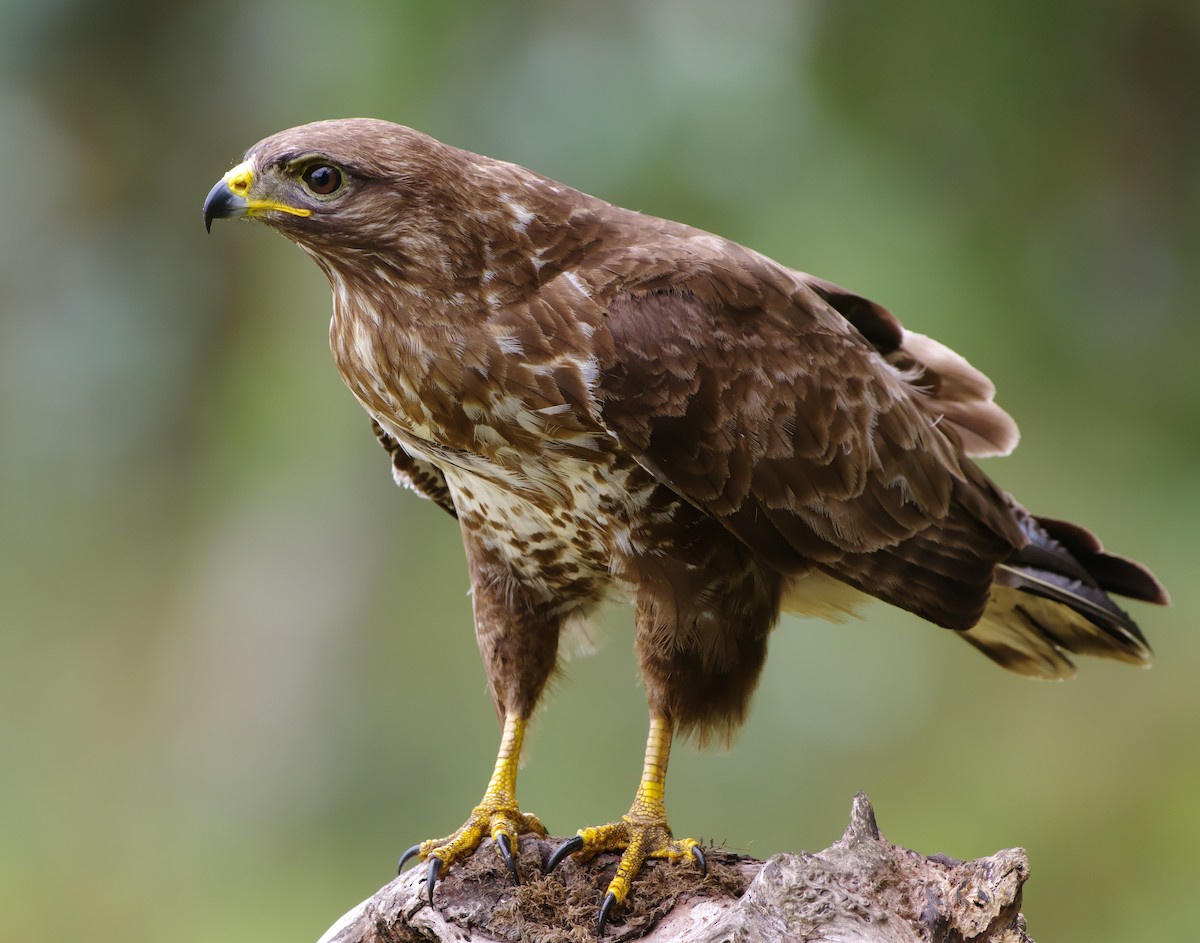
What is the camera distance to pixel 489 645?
4.05 meters

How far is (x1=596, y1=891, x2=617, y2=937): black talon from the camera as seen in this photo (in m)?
3.35

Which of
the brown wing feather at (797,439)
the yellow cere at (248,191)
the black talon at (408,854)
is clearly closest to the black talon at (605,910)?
the black talon at (408,854)

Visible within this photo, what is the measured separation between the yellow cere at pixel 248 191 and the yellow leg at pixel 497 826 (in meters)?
1.63

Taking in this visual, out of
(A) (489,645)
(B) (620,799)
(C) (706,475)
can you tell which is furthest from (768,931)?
(B) (620,799)

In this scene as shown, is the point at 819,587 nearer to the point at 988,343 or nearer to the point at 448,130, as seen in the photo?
the point at 988,343

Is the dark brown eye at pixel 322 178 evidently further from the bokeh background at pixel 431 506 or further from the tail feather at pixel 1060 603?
the bokeh background at pixel 431 506

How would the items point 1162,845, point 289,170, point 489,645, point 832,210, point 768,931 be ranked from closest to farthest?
point 768,931, point 289,170, point 489,645, point 1162,845, point 832,210

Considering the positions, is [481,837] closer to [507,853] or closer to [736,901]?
[507,853]

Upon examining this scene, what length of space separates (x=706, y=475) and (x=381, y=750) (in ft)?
15.7

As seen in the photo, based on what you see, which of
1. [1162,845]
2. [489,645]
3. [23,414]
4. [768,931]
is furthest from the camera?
[23,414]

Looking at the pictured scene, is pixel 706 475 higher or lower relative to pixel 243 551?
higher

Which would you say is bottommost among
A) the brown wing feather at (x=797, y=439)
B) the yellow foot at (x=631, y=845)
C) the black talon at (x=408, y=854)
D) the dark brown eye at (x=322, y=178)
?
the black talon at (x=408, y=854)

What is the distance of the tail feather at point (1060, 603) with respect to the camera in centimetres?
→ 421

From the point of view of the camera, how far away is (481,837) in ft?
12.0
